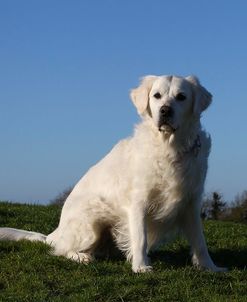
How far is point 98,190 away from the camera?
7512mm

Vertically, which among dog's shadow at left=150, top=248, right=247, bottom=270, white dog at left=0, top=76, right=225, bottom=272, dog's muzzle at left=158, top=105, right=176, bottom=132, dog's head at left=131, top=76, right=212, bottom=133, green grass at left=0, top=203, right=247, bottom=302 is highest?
dog's head at left=131, top=76, right=212, bottom=133

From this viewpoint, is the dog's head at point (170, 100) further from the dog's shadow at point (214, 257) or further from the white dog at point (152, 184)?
the dog's shadow at point (214, 257)

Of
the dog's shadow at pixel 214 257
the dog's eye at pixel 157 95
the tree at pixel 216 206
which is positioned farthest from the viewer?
the tree at pixel 216 206

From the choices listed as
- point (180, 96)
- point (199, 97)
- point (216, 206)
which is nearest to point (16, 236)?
point (180, 96)

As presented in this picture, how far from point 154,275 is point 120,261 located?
1.16 meters

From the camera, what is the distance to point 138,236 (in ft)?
22.5

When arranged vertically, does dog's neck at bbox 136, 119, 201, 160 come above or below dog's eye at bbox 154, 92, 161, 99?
below

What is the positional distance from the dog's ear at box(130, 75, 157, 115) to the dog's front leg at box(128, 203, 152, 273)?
3.64ft

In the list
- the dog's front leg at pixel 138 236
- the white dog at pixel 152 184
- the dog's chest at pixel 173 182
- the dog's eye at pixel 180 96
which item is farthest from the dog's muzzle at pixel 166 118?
the dog's front leg at pixel 138 236

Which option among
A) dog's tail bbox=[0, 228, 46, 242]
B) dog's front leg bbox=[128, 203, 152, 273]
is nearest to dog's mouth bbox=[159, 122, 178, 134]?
dog's front leg bbox=[128, 203, 152, 273]

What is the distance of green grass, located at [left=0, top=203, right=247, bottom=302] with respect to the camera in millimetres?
5539

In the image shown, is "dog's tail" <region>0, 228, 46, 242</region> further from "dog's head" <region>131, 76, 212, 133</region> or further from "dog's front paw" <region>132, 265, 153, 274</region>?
"dog's head" <region>131, 76, 212, 133</region>

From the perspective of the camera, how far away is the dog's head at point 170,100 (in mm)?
6811

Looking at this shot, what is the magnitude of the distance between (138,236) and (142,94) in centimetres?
161
